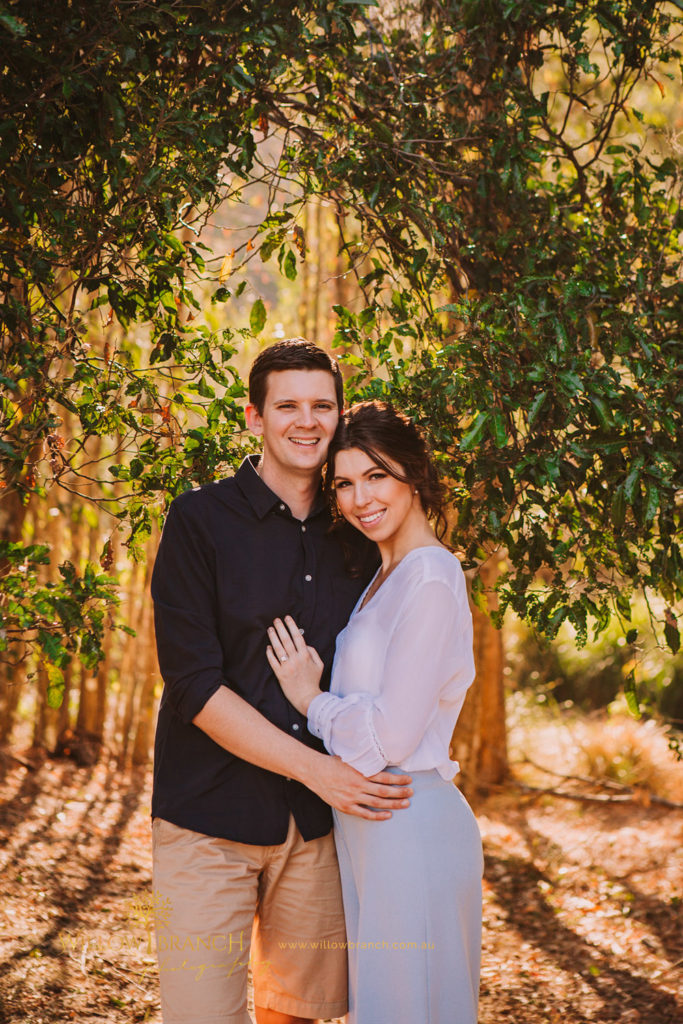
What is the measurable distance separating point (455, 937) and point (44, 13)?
2612mm

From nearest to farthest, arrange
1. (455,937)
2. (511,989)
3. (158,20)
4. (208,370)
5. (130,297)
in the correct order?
(455,937) < (158,20) < (208,370) < (130,297) < (511,989)

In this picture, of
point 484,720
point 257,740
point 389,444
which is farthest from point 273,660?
point 484,720

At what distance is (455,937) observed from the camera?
7.13ft

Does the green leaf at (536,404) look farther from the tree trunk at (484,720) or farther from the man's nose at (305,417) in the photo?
the tree trunk at (484,720)

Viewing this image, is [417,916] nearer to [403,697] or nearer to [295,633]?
[403,697]

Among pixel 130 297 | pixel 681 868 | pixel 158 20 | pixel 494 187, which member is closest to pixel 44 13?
pixel 158 20

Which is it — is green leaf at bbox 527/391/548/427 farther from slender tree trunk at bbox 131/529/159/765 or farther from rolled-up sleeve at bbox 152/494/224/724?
slender tree trunk at bbox 131/529/159/765

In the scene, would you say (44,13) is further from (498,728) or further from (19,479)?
(498,728)

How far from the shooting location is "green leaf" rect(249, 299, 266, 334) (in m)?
3.01

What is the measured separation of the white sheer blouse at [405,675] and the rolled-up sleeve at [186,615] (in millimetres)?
278

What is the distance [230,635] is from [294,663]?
0.59 feet

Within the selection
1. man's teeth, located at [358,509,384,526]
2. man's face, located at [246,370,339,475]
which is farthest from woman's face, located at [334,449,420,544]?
man's face, located at [246,370,339,475]

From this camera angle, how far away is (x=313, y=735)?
2.37 meters

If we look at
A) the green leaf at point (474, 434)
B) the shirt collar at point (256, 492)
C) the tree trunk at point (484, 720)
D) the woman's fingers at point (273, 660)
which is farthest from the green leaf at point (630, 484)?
the tree trunk at point (484, 720)
